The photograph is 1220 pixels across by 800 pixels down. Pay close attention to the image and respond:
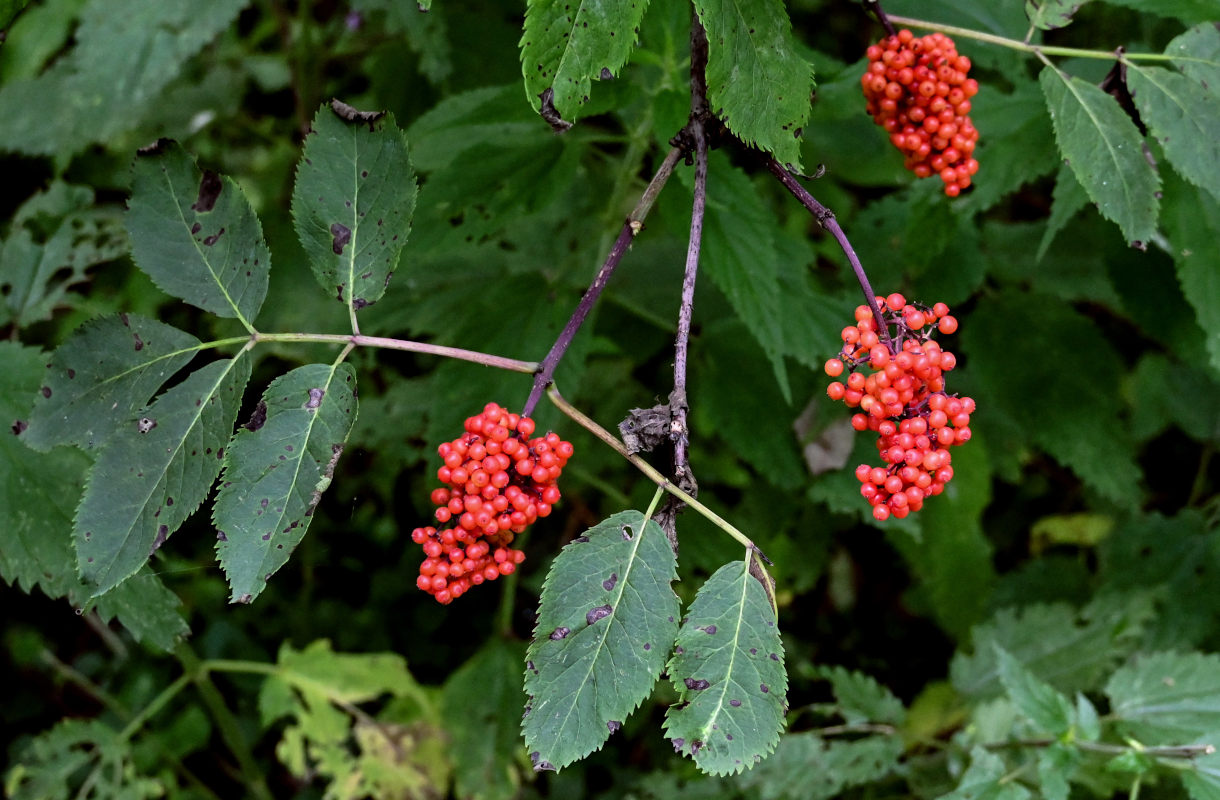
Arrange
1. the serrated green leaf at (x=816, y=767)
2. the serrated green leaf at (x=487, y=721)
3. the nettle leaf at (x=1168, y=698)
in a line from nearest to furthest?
the nettle leaf at (x=1168, y=698) < the serrated green leaf at (x=816, y=767) < the serrated green leaf at (x=487, y=721)

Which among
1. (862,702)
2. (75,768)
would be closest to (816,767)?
(862,702)

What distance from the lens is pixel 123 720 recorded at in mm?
2984

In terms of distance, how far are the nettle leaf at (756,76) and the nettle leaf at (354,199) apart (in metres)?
0.46

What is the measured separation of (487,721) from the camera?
2730 mm

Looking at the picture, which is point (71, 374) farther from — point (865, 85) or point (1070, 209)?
point (1070, 209)

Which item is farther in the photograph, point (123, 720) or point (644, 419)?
point (123, 720)

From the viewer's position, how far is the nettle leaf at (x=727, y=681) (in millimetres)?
1092

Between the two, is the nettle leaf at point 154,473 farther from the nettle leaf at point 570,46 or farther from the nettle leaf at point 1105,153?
the nettle leaf at point 1105,153

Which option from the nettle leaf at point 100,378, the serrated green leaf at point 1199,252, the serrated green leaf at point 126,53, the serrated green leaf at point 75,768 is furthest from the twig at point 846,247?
the serrated green leaf at point 75,768

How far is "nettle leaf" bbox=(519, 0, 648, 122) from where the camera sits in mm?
1134

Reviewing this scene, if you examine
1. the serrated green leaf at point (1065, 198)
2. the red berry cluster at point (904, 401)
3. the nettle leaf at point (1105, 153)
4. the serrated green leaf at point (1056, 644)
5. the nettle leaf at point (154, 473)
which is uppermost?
the nettle leaf at point (1105, 153)

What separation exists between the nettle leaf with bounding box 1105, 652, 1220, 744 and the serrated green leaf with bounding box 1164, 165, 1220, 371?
0.76 meters

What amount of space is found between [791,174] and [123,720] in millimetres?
2890

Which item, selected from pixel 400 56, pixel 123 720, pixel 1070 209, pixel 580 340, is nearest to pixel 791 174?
pixel 580 340
